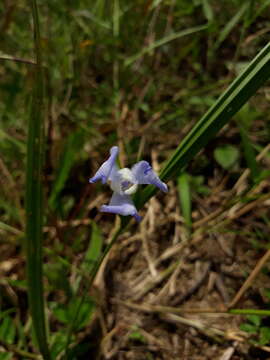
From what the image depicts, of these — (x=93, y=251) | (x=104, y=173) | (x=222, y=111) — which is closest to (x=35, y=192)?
(x=104, y=173)

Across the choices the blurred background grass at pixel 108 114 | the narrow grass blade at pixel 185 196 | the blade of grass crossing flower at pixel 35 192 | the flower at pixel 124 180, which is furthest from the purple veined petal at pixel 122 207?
the narrow grass blade at pixel 185 196

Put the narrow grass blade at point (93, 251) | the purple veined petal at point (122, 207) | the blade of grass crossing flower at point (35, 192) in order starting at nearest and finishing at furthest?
1. the purple veined petal at point (122, 207)
2. the blade of grass crossing flower at point (35, 192)
3. the narrow grass blade at point (93, 251)

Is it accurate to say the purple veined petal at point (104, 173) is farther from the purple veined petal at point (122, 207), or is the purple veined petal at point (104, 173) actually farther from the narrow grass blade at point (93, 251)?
the narrow grass blade at point (93, 251)

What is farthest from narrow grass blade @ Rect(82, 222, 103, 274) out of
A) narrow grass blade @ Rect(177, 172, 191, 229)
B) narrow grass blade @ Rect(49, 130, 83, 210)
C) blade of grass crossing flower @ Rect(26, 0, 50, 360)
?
blade of grass crossing flower @ Rect(26, 0, 50, 360)

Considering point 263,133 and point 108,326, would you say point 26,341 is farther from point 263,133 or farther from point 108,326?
point 263,133

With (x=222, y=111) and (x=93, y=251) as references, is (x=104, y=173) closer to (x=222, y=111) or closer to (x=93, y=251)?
(x=222, y=111)

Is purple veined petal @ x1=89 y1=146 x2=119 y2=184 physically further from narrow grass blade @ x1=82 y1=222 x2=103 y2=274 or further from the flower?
narrow grass blade @ x1=82 y1=222 x2=103 y2=274
